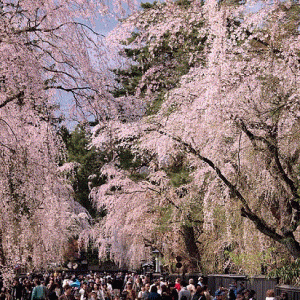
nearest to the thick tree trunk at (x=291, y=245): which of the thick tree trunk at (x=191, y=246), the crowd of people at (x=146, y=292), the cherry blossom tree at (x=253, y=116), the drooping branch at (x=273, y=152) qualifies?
the cherry blossom tree at (x=253, y=116)

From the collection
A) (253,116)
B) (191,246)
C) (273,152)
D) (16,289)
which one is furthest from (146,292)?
(191,246)

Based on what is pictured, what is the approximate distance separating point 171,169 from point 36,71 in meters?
19.6

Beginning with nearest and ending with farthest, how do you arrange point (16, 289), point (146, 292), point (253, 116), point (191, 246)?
1. point (253, 116)
2. point (146, 292)
3. point (16, 289)
4. point (191, 246)

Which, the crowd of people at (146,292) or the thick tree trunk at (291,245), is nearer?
the crowd of people at (146,292)

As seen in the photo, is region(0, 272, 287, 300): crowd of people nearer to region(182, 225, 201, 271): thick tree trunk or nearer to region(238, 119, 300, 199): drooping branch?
region(238, 119, 300, 199): drooping branch

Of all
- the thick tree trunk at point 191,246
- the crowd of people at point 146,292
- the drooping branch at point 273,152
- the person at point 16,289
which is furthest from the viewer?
the thick tree trunk at point 191,246

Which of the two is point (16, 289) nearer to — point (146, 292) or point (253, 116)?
point (146, 292)

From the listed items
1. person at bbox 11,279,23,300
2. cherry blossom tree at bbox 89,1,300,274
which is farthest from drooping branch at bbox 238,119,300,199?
person at bbox 11,279,23,300

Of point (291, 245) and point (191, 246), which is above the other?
point (191, 246)

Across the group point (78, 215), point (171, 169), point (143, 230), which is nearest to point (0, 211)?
point (171, 169)

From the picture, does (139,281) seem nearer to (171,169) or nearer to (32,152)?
(171,169)

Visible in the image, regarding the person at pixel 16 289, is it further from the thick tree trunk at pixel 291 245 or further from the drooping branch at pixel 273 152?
the drooping branch at pixel 273 152


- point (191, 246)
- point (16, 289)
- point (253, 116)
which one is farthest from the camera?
point (191, 246)

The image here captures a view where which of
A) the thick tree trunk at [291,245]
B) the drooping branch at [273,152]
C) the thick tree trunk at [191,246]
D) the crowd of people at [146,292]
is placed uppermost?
the drooping branch at [273,152]
